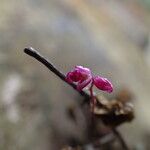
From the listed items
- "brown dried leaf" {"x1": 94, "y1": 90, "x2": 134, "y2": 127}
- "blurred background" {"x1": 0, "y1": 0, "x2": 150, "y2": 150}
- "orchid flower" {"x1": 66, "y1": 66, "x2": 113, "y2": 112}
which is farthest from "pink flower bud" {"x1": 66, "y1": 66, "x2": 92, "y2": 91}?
"blurred background" {"x1": 0, "y1": 0, "x2": 150, "y2": 150}

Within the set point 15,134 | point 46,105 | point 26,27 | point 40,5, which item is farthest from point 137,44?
point 15,134

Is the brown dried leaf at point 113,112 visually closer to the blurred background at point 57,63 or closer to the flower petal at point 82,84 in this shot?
the blurred background at point 57,63

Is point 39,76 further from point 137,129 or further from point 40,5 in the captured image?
point 40,5

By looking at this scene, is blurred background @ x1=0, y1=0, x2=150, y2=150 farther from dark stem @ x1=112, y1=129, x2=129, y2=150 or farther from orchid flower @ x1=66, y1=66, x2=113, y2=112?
orchid flower @ x1=66, y1=66, x2=113, y2=112

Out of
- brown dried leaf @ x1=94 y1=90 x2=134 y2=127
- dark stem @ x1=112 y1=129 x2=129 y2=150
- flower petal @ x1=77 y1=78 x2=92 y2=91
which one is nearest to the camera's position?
flower petal @ x1=77 y1=78 x2=92 y2=91

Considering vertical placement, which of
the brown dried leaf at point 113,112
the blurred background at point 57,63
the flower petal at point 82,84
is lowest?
the blurred background at point 57,63

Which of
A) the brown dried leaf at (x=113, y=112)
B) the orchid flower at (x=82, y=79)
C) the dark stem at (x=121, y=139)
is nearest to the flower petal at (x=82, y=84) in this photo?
the orchid flower at (x=82, y=79)

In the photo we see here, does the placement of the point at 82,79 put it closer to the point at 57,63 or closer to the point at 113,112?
the point at 113,112

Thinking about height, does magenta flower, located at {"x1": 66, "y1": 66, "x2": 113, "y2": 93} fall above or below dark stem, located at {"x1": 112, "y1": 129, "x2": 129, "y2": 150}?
above
